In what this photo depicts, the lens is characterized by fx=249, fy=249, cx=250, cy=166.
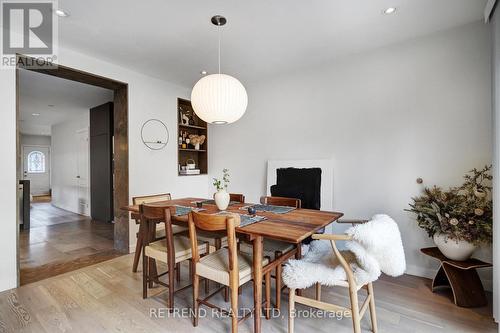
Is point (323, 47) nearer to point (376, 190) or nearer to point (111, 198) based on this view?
point (376, 190)

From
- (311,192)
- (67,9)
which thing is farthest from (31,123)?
(311,192)

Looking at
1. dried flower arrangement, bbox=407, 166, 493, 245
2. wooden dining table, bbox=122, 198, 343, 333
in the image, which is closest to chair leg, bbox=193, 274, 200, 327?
wooden dining table, bbox=122, 198, 343, 333

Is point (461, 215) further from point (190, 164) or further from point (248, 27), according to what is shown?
point (190, 164)

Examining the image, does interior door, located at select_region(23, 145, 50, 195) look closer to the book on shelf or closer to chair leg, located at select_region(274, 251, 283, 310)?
the book on shelf

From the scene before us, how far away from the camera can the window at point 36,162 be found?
31.8 ft

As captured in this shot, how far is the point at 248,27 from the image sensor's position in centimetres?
238

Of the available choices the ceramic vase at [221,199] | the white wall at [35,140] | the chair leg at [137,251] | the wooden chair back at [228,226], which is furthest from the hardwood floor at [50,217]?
the wooden chair back at [228,226]

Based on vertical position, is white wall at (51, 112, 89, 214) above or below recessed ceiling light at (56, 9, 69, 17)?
below

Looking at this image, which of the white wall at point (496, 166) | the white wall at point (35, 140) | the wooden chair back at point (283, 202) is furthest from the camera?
the white wall at point (35, 140)

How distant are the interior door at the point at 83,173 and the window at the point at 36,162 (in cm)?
530

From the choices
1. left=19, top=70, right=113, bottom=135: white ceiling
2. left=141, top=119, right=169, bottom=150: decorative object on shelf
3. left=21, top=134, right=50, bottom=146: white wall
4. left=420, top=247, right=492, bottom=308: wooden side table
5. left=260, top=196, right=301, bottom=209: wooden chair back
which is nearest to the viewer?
left=420, top=247, right=492, bottom=308: wooden side table

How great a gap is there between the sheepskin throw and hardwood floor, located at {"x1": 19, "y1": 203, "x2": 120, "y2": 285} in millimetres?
2688

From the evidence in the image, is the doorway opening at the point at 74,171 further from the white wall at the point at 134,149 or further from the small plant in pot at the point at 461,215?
the small plant in pot at the point at 461,215

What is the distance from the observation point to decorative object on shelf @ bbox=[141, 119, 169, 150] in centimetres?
360
